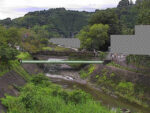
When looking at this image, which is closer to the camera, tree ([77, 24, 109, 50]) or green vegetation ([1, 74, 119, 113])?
green vegetation ([1, 74, 119, 113])

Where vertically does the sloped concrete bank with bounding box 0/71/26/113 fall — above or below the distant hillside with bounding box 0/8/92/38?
below

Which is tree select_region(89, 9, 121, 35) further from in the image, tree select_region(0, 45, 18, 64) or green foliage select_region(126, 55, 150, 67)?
tree select_region(0, 45, 18, 64)

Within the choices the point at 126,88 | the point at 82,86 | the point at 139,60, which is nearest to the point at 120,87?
the point at 126,88

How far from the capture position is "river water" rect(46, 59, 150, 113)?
72.7ft

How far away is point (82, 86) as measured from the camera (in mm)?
31438

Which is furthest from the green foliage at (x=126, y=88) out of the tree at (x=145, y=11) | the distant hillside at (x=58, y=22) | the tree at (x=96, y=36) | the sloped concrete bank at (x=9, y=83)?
the distant hillside at (x=58, y=22)

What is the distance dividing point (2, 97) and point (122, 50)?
11830 millimetres

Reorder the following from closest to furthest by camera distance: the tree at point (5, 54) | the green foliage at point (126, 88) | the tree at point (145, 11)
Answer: the tree at point (5, 54) < the green foliage at point (126, 88) < the tree at point (145, 11)

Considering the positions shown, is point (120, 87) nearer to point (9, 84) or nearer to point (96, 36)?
point (9, 84)

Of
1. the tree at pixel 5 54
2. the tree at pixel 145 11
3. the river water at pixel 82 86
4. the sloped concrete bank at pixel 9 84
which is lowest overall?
the river water at pixel 82 86

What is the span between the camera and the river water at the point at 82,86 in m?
22.2

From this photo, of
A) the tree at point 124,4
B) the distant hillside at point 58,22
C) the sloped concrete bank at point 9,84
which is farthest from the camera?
the tree at point 124,4

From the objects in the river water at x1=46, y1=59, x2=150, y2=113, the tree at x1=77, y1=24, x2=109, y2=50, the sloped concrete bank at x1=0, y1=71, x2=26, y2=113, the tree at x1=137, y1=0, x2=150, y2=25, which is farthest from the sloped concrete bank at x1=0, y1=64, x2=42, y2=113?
the tree at x1=77, y1=24, x2=109, y2=50

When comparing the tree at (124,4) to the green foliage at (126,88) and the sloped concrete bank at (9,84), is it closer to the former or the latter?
the green foliage at (126,88)
